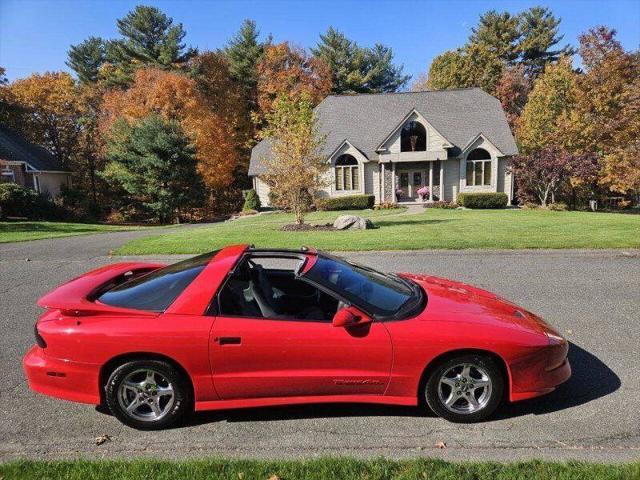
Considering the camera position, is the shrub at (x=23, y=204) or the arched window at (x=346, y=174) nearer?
the shrub at (x=23, y=204)

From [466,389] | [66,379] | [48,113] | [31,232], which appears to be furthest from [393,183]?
[48,113]

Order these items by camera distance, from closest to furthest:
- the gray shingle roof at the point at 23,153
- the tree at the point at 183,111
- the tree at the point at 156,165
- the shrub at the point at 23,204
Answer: the shrub at the point at 23,204, the tree at the point at 156,165, the gray shingle roof at the point at 23,153, the tree at the point at 183,111

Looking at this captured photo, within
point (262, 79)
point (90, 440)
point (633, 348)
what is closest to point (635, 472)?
point (633, 348)

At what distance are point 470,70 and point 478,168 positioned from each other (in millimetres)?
24117

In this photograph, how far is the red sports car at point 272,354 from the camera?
361 centimetres

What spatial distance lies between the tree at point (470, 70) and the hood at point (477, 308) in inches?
1987

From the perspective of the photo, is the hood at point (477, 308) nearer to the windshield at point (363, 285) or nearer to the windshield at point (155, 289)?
the windshield at point (363, 285)

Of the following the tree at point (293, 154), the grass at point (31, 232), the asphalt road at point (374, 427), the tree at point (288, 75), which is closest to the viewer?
the asphalt road at point (374, 427)

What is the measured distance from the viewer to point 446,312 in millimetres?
3879

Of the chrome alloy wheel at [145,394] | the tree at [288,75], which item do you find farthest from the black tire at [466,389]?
the tree at [288,75]

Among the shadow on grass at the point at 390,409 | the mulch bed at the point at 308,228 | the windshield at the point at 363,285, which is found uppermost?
the windshield at the point at 363,285

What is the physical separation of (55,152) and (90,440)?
45993mm

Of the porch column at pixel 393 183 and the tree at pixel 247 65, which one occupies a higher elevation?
the tree at pixel 247 65

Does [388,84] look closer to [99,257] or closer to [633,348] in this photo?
[99,257]
